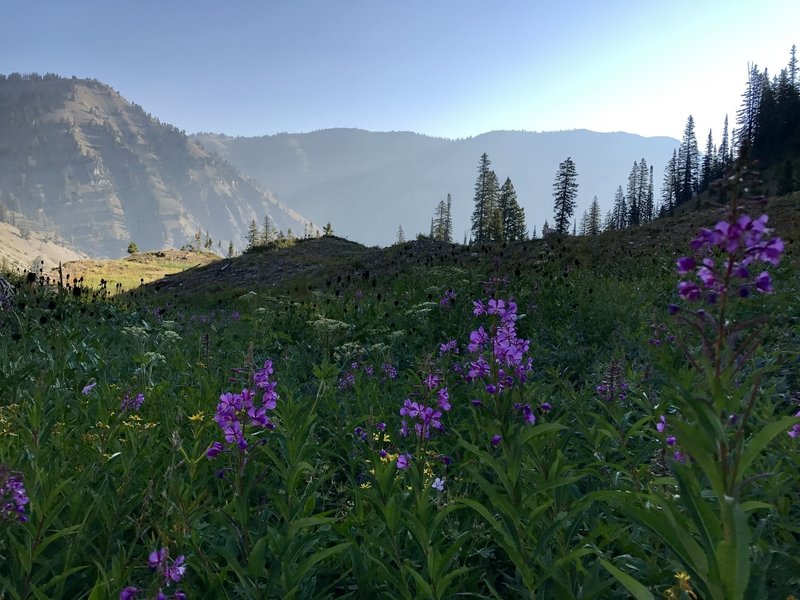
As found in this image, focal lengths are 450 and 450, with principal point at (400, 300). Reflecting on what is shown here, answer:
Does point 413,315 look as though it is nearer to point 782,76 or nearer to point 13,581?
point 13,581

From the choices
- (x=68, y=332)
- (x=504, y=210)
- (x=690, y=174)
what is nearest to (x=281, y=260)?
(x=68, y=332)

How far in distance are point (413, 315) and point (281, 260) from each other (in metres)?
26.2

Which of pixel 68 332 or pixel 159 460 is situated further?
pixel 68 332

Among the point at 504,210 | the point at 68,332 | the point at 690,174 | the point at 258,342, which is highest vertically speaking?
the point at 690,174

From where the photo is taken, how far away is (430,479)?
261 centimetres

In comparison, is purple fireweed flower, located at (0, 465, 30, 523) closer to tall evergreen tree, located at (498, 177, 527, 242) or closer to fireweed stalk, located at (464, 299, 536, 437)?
fireweed stalk, located at (464, 299, 536, 437)

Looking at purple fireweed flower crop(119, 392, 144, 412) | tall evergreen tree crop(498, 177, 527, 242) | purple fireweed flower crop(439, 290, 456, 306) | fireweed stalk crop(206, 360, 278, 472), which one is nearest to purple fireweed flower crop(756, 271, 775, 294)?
fireweed stalk crop(206, 360, 278, 472)

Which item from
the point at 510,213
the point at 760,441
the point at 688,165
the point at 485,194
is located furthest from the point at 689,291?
the point at 688,165

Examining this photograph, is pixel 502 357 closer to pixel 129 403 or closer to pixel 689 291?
pixel 689 291

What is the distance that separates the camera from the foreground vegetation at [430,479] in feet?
3.99

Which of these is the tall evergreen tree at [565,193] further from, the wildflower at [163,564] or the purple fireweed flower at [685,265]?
the wildflower at [163,564]

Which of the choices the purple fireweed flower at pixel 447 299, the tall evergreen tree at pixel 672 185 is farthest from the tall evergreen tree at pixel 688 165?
the purple fireweed flower at pixel 447 299

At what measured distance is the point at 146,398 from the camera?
4301 mm

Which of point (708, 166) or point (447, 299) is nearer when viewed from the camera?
point (447, 299)
